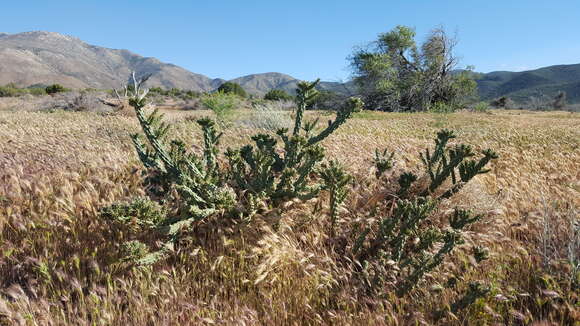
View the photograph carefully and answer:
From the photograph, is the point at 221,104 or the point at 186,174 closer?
the point at 186,174

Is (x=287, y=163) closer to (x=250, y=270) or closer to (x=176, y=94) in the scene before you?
(x=250, y=270)

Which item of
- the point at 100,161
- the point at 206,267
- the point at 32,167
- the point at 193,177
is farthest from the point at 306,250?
the point at 32,167

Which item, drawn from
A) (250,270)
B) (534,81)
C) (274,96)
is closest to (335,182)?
(250,270)

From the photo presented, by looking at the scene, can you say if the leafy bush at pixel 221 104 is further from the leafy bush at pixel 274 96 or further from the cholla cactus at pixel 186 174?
the leafy bush at pixel 274 96

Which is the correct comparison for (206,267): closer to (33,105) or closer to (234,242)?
(234,242)

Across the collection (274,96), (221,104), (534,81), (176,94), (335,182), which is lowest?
(335,182)

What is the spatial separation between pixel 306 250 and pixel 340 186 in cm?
57

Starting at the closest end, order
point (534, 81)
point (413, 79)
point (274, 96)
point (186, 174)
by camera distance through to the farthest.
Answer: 1. point (186, 174)
2. point (413, 79)
3. point (274, 96)
4. point (534, 81)

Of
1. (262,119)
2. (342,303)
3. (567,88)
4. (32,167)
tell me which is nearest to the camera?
(342,303)

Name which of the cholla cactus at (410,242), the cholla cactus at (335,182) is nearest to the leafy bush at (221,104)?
the cholla cactus at (335,182)

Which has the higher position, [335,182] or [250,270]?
[335,182]

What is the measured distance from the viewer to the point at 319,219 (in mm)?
2797

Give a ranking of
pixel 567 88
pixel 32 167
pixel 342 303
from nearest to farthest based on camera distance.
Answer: pixel 342 303 < pixel 32 167 < pixel 567 88

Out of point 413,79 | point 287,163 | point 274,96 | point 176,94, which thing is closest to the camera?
point 287,163
